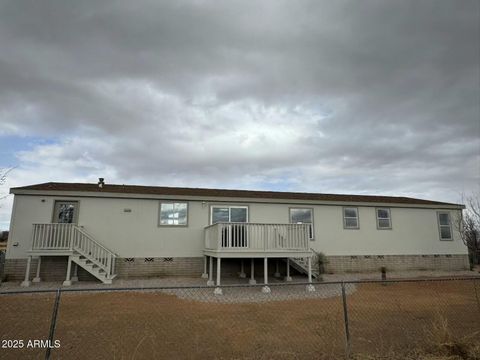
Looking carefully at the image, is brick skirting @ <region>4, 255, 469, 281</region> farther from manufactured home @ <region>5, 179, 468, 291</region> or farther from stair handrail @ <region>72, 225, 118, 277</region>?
stair handrail @ <region>72, 225, 118, 277</region>

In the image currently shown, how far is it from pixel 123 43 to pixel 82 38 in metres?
1.31

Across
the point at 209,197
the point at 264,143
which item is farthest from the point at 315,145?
the point at 209,197

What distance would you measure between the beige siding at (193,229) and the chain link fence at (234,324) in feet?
11.5

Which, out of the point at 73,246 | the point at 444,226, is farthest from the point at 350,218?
the point at 73,246

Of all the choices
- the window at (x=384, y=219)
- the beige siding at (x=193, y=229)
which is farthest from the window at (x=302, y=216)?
the window at (x=384, y=219)

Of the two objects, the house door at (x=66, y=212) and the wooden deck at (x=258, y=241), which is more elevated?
the house door at (x=66, y=212)

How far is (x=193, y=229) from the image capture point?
13.9 metres

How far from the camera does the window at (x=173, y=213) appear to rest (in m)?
13.9

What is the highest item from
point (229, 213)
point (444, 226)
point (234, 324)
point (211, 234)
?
point (229, 213)

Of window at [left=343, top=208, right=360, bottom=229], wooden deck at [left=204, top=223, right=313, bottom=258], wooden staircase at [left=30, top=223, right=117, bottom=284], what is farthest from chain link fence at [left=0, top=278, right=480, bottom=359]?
window at [left=343, top=208, right=360, bottom=229]

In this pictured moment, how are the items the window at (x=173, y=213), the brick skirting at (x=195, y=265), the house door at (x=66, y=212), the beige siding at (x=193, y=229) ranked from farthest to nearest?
the window at (x=173, y=213) → the house door at (x=66, y=212) → the beige siding at (x=193, y=229) → the brick skirting at (x=195, y=265)

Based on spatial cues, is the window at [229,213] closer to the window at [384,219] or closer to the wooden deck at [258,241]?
the wooden deck at [258,241]

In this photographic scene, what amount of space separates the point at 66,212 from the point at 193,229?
5595 millimetres

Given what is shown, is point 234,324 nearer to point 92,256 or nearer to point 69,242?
point 92,256
